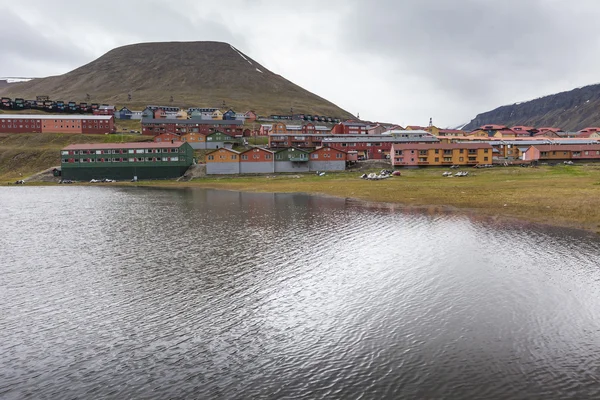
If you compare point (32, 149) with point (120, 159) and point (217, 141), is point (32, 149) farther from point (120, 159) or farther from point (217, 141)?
point (217, 141)

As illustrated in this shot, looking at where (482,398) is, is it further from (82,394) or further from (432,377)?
(82,394)

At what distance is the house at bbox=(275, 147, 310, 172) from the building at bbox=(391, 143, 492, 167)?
82.9 feet

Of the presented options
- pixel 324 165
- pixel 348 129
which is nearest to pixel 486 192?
pixel 324 165

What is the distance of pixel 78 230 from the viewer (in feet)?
133

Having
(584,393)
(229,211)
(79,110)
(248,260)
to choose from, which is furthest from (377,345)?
(79,110)

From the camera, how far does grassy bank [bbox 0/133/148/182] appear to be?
389 feet

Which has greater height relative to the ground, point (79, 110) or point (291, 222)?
point (79, 110)

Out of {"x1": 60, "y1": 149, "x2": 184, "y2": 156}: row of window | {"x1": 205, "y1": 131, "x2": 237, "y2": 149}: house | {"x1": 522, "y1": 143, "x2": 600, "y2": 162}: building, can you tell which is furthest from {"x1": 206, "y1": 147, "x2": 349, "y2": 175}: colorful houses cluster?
{"x1": 522, "y1": 143, "x2": 600, "y2": 162}: building

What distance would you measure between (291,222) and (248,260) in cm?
1583

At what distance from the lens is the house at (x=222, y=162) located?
107 meters

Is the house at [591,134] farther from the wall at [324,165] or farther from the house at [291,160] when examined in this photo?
the house at [291,160]

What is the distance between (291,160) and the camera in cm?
10912

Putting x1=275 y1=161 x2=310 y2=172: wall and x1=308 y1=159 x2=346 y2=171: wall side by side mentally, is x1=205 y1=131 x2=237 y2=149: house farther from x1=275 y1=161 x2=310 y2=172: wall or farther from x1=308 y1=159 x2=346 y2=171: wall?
x1=308 y1=159 x2=346 y2=171: wall

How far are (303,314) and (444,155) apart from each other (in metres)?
101
